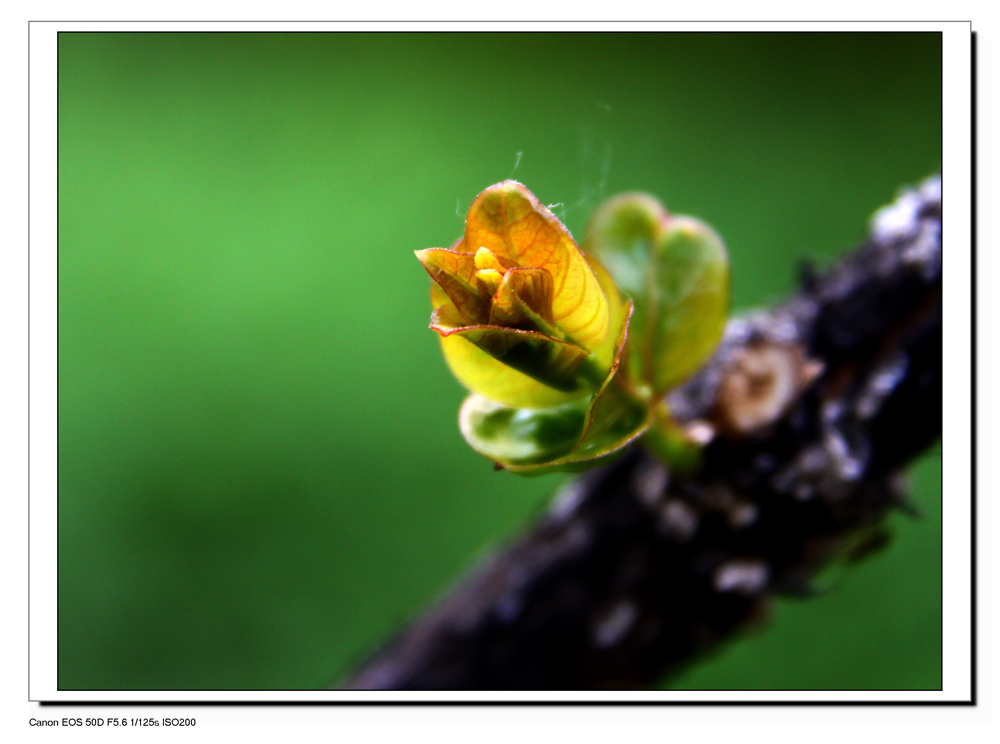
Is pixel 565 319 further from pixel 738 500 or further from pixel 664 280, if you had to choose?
pixel 738 500

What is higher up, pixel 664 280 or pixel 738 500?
pixel 664 280

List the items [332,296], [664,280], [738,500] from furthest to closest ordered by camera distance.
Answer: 1. [332,296]
2. [738,500]
3. [664,280]

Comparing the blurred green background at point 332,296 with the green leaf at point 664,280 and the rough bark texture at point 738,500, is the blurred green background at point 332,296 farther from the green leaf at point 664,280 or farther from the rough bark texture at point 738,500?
the green leaf at point 664,280

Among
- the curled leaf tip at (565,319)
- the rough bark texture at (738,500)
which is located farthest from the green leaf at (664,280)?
the rough bark texture at (738,500)

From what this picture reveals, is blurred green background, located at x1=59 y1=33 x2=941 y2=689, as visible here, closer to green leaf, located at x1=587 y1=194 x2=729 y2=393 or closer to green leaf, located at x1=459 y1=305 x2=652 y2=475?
green leaf, located at x1=587 y1=194 x2=729 y2=393

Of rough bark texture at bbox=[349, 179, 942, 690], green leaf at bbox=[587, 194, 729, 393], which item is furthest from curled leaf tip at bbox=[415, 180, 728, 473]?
rough bark texture at bbox=[349, 179, 942, 690]

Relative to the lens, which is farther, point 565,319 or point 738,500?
point 738,500

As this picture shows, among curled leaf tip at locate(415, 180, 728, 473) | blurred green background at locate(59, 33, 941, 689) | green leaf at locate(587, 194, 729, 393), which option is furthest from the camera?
blurred green background at locate(59, 33, 941, 689)

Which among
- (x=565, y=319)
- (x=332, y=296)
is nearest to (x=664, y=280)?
(x=565, y=319)
